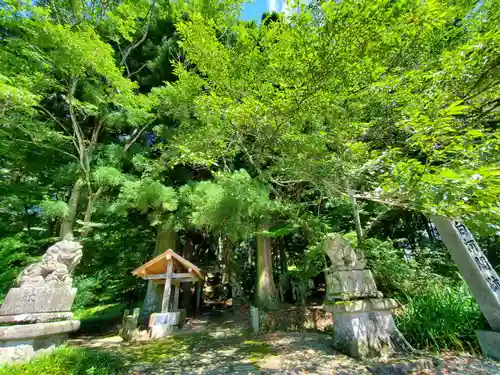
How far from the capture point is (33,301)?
300 centimetres

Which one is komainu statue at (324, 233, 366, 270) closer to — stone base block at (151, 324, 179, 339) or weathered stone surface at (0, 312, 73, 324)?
weathered stone surface at (0, 312, 73, 324)

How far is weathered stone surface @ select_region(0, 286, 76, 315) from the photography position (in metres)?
2.92

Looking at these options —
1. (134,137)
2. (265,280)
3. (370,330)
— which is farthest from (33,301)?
(134,137)

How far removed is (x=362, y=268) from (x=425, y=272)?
2.15 meters

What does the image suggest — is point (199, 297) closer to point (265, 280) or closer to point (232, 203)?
point (265, 280)

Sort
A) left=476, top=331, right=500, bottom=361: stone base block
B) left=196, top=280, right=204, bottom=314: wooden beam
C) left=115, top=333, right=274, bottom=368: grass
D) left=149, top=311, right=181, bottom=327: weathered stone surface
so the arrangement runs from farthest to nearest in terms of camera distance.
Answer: left=196, top=280, right=204, bottom=314: wooden beam → left=149, top=311, right=181, bottom=327: weathered stone surface → left=115, top=333, right=274, bottom=368: grass → left=476, top=331, right=500, bottom=361: stone base block

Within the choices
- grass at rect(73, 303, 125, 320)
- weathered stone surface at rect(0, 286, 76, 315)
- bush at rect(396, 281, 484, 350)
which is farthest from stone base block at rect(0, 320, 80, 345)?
grass at rect(73, 303, 125, 320)

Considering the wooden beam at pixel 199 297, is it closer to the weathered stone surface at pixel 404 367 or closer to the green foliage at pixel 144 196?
the green foliage at pixel 144 196

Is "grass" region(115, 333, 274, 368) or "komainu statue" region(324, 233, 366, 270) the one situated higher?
"komainu statue" region(324, 233, 366, 270)

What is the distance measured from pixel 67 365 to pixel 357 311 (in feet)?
11.8

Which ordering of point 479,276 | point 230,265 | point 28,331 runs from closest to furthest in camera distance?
1. point 28,331
2. point 479,276
3. point 230,265

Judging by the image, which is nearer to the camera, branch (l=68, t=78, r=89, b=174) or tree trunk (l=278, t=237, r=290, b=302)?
branch (l=68, t=78, r=89, b=174)

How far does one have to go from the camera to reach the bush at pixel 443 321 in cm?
329

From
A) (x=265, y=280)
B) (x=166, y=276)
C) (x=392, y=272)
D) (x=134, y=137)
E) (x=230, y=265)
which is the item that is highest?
(x=134, y=137)
